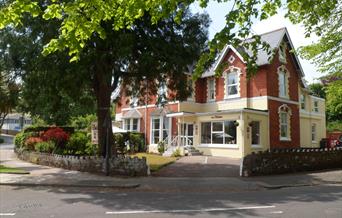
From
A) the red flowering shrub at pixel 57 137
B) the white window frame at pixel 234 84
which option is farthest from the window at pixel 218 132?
the red flowering shrub at pixel 57 137

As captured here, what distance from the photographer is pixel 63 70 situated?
16.9 meters

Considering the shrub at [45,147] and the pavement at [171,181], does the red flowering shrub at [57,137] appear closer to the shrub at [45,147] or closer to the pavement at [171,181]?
the shrub at [45,147]

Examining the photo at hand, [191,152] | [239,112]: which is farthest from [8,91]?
[239,112]

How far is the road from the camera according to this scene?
379 inches

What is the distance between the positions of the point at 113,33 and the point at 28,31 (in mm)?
4025

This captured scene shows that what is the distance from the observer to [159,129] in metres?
33.2

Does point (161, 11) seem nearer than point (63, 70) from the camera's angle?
Yes

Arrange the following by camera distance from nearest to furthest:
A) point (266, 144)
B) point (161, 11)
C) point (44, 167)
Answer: point (161, 11), point (44, 167), point (266, 144)

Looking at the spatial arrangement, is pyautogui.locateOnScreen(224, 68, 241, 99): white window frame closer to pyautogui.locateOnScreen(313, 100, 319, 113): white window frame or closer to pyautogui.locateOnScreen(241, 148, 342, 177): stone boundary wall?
pyautogui.locateOnScreen(241, 148, 342, 177): stone boundary wall

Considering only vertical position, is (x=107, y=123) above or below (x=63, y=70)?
below

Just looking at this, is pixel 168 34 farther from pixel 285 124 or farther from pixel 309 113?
pixel 309 113

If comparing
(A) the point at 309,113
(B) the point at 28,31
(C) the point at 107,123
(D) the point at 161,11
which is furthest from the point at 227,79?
(D) the point at 161,11

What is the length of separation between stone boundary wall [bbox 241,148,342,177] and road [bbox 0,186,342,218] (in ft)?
12.5

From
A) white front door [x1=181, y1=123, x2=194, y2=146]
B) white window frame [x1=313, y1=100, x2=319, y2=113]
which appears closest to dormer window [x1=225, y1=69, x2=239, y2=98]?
white front door [x1=181, y1=123, x2=194, y2=146]
